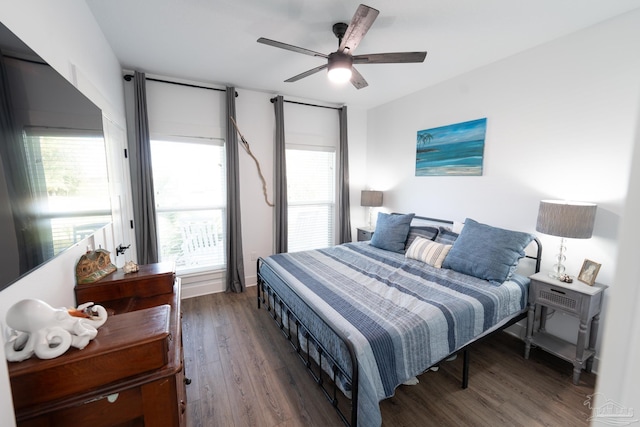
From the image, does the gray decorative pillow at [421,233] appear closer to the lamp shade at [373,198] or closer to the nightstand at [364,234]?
the nightstand at [364,234]

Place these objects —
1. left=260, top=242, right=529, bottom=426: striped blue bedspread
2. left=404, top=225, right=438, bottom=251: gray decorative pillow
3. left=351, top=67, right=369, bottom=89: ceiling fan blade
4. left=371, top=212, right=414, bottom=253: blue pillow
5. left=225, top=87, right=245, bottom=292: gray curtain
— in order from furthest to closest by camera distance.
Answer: left=225, top=87, right=245, bottom=292: gray curtain, left=371, top=212, right=414, bottom=253: blue pillow, left=404, top=225, right=438, bottom=251: gray decorative pillow, left=351, top=67, right=369, bottom=89: ceiling fan blade, left=260, top=242, right=529, bottom=426: striped blue bedspread


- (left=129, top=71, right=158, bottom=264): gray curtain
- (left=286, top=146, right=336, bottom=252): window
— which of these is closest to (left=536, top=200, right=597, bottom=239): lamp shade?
(left=286, top=146, right=336, bottom=252): window

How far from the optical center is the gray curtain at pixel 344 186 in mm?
4285

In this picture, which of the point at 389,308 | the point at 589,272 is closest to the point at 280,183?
the point at 389,308

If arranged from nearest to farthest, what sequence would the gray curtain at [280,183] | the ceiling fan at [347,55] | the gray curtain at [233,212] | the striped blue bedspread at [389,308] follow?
the striped blue bedspread at [389,308], the ceiling fan at [347,55], the gray curtain at [233,212], the gray curtain at [280,183]

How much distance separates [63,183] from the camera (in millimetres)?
1148

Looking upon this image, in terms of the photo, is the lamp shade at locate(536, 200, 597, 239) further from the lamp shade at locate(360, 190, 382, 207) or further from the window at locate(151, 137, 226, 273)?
the window at locate(151, 137, 226, 273)

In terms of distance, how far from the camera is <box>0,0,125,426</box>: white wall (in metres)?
0.93

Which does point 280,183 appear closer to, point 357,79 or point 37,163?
point 357,79

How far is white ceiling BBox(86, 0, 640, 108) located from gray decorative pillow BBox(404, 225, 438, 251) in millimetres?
1786

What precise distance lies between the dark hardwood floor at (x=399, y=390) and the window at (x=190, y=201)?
120 cm

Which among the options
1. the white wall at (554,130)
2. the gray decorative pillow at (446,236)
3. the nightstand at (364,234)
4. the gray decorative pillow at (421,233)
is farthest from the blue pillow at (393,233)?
the nightstand at (364,234)

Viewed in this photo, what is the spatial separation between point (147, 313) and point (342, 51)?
81.5 inches

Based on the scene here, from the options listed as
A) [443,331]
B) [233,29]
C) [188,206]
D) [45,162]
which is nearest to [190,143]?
[188,206]
